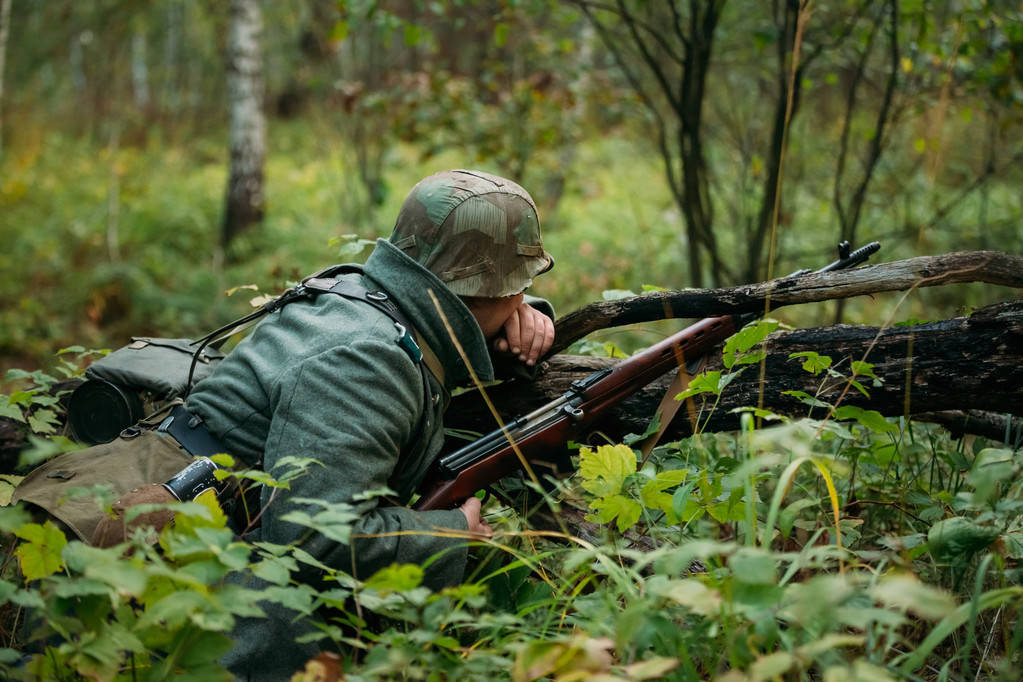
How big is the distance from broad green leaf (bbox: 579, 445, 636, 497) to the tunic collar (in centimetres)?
49

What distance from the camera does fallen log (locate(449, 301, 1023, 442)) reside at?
7.54 ft

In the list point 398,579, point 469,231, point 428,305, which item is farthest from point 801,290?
point 398,579

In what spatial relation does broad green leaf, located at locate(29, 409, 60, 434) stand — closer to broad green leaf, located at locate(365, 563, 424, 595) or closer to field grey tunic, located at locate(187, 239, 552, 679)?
field grey tunic, located at locate(187, 239, 552, 679)

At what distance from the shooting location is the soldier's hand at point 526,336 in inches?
105

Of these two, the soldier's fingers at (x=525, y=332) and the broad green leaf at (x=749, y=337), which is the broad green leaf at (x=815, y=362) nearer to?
the broad green leaf at (x=749, y=337)

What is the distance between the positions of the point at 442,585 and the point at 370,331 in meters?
0.75

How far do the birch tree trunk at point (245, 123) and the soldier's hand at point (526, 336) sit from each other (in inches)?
338

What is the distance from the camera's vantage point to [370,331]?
87.0 inches

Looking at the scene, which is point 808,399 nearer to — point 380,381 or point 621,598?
point 621,598

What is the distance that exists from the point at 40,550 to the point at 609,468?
1.39 metres

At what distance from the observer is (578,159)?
49.0 feet

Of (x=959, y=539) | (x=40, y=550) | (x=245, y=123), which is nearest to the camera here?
(x=40, y=550)

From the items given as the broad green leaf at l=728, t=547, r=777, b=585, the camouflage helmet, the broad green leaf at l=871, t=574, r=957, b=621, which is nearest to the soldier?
the camouflage helmet

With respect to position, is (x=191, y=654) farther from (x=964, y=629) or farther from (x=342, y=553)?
(x=964, y=629)
